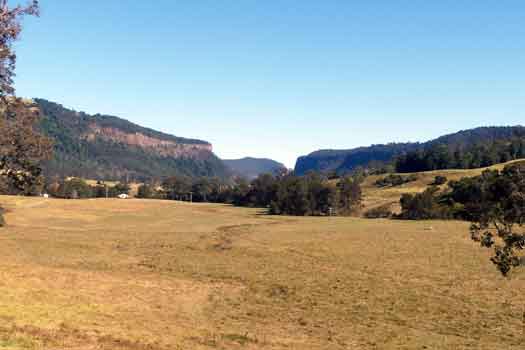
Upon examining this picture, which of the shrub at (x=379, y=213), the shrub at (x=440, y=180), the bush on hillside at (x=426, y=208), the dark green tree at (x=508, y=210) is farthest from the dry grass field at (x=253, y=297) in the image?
the shrub at (x=440, y=180)

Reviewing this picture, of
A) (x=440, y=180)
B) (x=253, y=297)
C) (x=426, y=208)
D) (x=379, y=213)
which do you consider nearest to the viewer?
(x=253, y=297)

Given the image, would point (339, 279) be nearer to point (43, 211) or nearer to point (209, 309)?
point (209, 309)

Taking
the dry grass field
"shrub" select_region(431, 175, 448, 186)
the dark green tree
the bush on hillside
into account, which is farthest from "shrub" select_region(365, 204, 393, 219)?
the dark green tree

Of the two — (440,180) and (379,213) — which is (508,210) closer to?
(379,213)

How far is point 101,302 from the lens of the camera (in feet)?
102

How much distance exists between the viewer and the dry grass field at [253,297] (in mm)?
23812

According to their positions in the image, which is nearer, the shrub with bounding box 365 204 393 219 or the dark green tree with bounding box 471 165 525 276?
the dark green tree with bounding box 471 165 525 276

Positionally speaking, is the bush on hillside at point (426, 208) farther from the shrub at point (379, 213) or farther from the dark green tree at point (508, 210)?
the dark green tree at point (508, 210)

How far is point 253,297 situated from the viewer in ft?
117

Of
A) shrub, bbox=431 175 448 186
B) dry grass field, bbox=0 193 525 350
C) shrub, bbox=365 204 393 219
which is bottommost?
dry grass field, bbox=0 193 525 350

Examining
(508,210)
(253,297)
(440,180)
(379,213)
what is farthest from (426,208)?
(508,210)

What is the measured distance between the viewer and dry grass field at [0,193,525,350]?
23812mm

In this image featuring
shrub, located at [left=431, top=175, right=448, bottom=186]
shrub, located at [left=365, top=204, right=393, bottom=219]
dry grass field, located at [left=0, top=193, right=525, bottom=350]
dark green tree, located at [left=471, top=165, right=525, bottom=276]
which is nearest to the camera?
dark green tree, located at [left=471, top=165, right=525, bottom=276]

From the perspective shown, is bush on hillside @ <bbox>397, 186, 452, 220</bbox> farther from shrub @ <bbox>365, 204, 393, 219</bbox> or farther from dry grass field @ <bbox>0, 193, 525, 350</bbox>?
dry grass field @ <bbox>0, 193, 525, 350</bbox>
